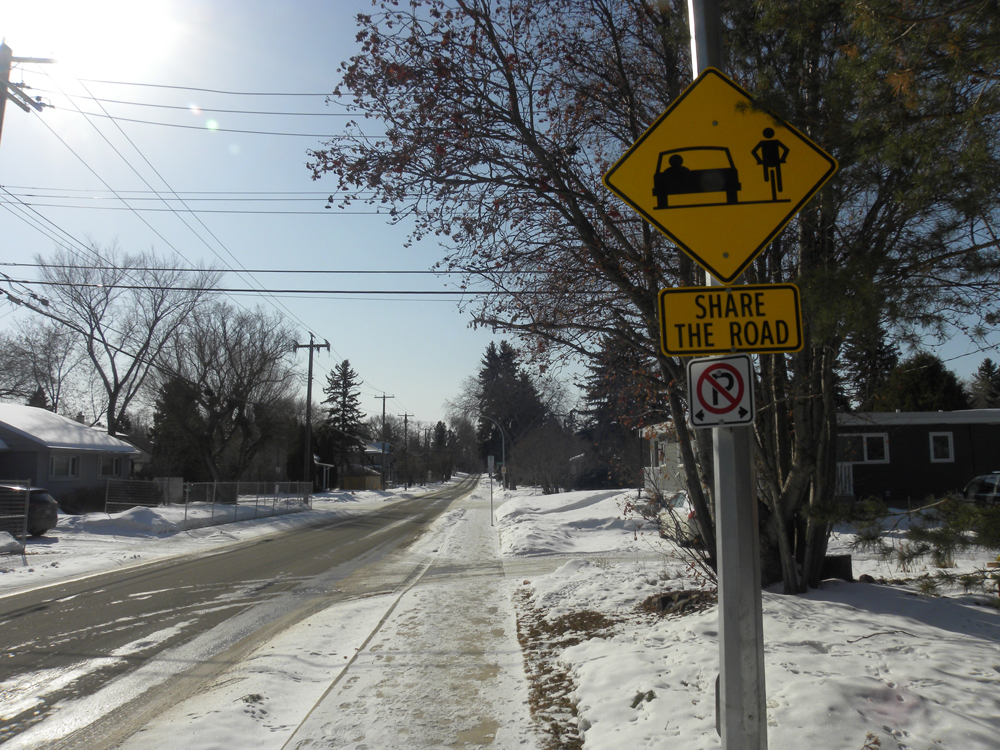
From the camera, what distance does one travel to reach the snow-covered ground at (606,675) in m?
4.15

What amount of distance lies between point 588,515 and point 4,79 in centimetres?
1839

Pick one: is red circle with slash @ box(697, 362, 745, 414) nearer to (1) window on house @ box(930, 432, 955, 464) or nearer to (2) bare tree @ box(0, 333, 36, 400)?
(1) window on house @ box(930, 432, 955, 464)

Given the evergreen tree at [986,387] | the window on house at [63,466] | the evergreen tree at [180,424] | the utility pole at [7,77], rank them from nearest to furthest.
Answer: the utility pole at [7,77], the window on house at [63,466], the evergreen tree at [180,424], the evergreen tree at [986,387]

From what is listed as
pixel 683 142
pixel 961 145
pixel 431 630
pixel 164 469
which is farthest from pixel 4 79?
pixel 164 469

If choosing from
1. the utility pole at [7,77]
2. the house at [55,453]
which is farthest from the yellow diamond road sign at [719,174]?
the house at [55,453]

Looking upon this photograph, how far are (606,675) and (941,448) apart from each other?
73.8ft

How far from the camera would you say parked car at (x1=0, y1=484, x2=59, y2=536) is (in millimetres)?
19156

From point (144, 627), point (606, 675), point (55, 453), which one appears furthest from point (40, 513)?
point (606, 675)

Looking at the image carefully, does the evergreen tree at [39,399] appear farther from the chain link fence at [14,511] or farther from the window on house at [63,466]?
the chain link fence at [14,511]

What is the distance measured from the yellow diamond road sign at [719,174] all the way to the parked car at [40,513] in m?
20.9

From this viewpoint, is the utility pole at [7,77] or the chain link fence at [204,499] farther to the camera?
the chain link fence at [204,499]

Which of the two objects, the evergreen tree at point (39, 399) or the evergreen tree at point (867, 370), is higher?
the evergreen tree at point (39, 399)

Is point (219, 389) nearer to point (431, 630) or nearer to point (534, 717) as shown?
point (431, 630)

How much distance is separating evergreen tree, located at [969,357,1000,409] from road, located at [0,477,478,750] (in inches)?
1860
